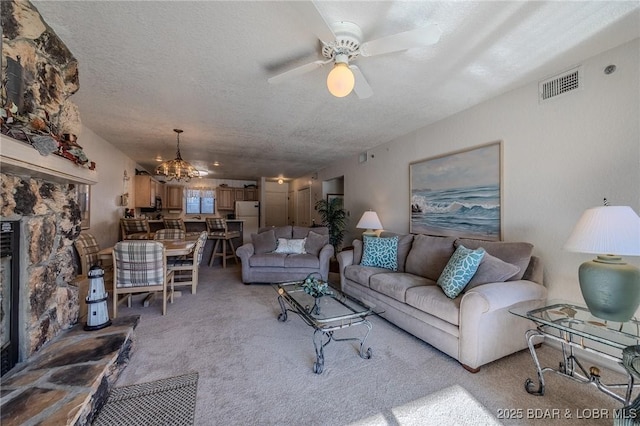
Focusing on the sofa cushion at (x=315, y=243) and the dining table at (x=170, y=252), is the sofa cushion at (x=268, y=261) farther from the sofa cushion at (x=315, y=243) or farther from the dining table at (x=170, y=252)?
the dining table at (x=170, y=252)

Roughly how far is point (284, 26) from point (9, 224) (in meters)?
2.00

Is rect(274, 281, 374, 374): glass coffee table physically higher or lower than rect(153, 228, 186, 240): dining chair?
lower

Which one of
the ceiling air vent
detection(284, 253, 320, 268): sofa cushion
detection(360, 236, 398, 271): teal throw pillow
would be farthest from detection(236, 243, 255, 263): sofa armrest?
the ceiling air vent

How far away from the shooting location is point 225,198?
8766 mm

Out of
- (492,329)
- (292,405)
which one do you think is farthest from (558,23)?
(292,405)

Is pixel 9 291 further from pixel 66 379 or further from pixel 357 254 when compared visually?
pixel 357 254

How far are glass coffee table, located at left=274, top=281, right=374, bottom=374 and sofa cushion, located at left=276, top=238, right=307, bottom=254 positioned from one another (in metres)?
1.72

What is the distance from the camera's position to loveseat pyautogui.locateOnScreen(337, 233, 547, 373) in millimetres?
1902

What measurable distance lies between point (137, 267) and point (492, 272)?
350 centimetres

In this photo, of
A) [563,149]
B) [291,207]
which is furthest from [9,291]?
[291,207]

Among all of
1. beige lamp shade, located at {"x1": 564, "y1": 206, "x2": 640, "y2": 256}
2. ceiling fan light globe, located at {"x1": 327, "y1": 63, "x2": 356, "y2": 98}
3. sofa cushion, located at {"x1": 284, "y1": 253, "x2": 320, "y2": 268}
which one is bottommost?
Result: sofa cushion, located at {"x1": 284, "y1": 253, "x2": 320, "y2": 268}

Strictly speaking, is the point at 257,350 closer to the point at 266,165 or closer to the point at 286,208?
the point at 266,165

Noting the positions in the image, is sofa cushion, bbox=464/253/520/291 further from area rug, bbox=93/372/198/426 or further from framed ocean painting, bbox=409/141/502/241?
area rug, bbox=93/372/198/426

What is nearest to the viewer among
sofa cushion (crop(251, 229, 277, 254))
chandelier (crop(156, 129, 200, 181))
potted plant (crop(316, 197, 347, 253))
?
chandelier (crop(156, 129, 200, 181))
